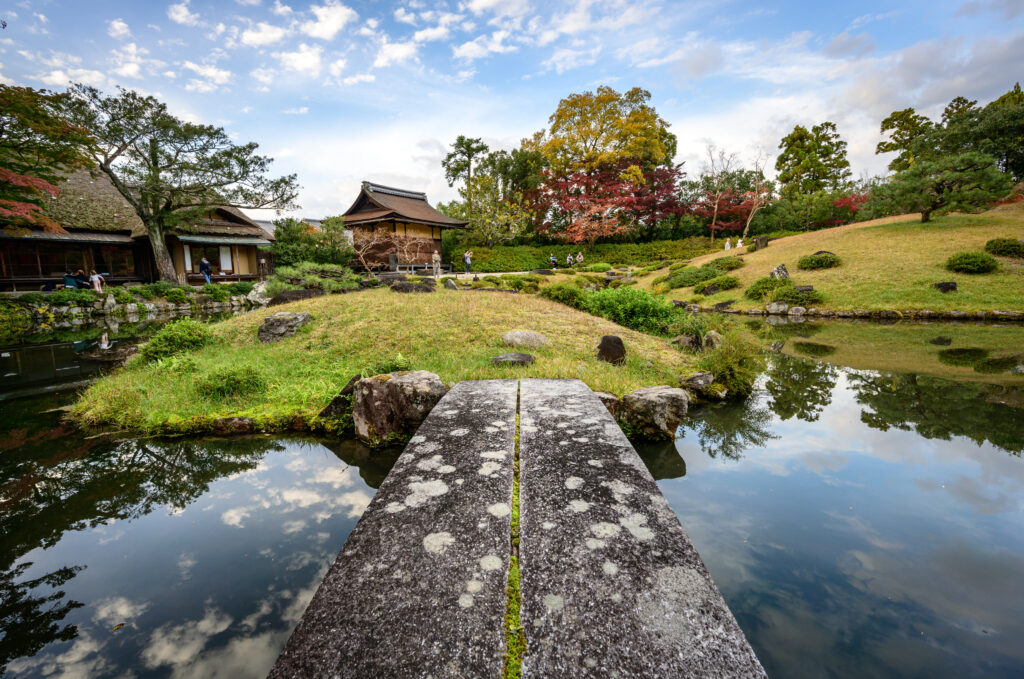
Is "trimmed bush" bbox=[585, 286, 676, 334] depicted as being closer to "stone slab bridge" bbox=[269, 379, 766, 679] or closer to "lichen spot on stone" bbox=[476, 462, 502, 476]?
"stone slab bridge" bbox=[269, 379, 766, 679]

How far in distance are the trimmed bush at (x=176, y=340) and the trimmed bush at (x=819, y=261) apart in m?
22.1

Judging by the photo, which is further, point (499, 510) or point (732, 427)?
point (732, 427)

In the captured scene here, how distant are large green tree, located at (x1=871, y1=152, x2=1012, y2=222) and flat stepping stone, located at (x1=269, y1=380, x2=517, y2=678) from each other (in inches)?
983

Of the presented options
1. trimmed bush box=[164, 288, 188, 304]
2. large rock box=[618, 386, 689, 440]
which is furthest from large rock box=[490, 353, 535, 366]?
trimmed bush box=[164, 288, 188, 304]

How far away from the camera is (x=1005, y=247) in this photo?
49.0 ft

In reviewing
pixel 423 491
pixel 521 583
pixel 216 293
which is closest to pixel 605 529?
pixel 521 583

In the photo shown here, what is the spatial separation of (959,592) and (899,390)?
16.7 feet

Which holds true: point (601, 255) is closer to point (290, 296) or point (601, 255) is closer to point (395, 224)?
point (395, 224)

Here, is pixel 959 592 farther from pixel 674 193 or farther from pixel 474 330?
pixel 674 193

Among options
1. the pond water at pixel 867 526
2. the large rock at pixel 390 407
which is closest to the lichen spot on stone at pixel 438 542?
the pond water at pixel 867 526

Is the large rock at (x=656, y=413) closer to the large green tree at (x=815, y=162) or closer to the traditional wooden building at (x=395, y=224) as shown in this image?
the traditional wooden building at (x=395, y=224)

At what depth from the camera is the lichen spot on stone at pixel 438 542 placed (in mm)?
1897

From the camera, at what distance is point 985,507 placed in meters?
3.33

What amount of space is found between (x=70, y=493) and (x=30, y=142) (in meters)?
17.3
